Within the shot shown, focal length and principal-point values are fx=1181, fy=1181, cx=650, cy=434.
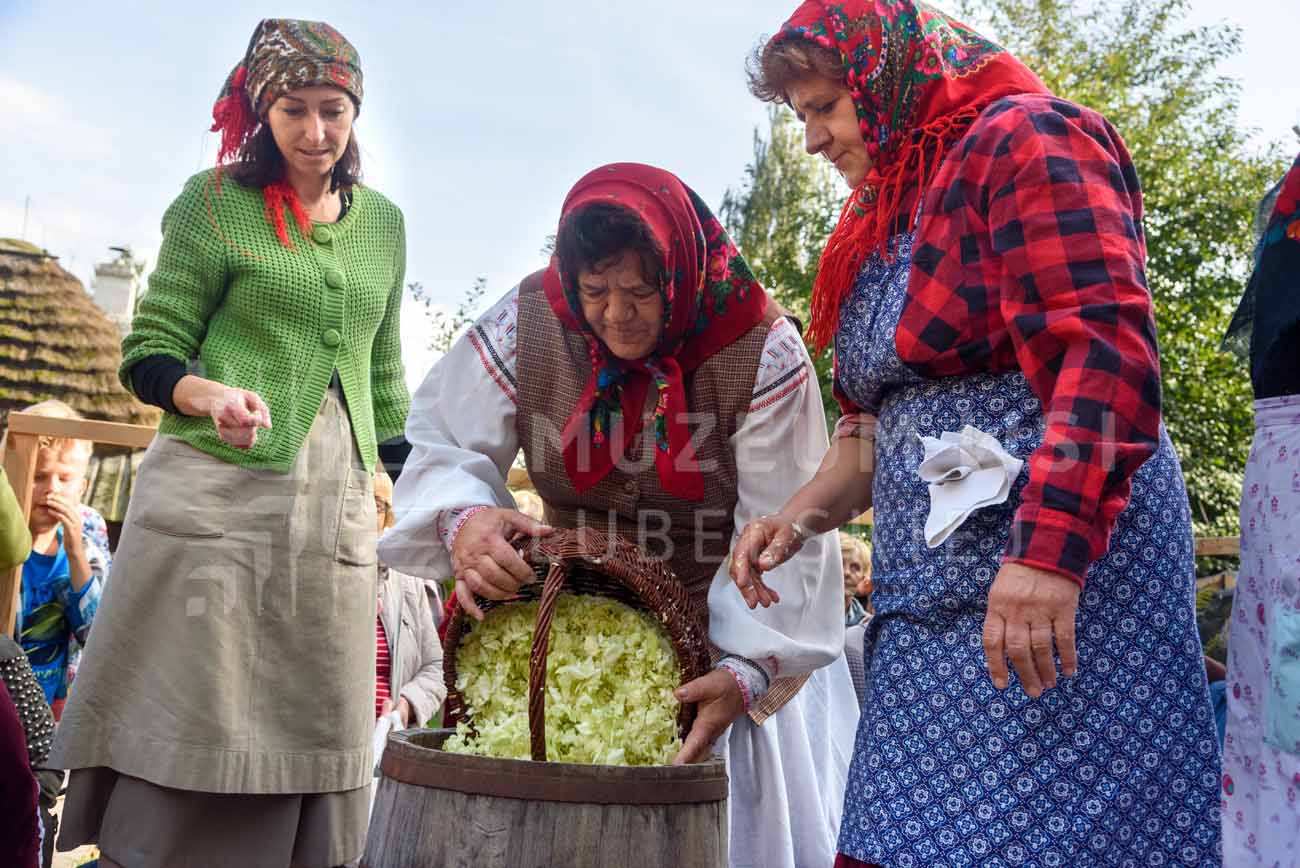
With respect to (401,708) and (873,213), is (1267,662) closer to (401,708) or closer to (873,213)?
(873,213)

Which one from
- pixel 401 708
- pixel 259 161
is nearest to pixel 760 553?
pixel 259 161

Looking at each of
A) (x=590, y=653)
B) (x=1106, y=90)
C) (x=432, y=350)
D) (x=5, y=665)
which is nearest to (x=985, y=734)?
(x=590, y=653)

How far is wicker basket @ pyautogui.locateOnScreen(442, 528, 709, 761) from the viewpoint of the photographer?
1.96 metres

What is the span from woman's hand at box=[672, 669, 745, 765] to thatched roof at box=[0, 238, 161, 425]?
47.4 feet

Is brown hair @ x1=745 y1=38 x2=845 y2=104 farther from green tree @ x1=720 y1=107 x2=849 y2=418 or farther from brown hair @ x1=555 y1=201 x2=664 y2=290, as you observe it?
green tree @ x1=720 y1=107 x2=849 y2=418

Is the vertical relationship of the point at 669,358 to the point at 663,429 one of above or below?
above

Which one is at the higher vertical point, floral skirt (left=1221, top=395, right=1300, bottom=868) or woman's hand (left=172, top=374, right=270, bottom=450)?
woman's hand (left=172, top=374, right=270, bottom=450)

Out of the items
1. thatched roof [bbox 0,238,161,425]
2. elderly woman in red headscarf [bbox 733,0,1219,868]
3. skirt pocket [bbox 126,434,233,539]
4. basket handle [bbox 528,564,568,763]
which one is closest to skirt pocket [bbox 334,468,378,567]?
skirt pocket [bbox 126,434,233,539]

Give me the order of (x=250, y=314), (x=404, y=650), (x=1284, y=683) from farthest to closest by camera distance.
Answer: (x=404, y=650)
(x=250, y=314)
(x=1284, y=683)

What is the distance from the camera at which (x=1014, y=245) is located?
172cm

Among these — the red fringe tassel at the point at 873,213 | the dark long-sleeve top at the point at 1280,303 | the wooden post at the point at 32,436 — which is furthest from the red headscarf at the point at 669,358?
the wooden post at the point at 32,436

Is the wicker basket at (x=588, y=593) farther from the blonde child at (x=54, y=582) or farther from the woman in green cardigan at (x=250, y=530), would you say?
the blonde child at (x=54, y=582)

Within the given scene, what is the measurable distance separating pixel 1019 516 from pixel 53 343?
17300mm

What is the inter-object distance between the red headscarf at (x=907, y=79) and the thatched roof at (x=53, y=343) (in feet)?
48.1
